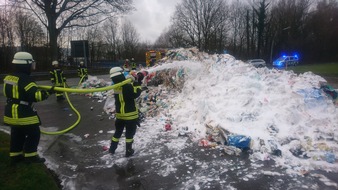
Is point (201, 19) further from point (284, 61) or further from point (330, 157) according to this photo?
point (330, 157)

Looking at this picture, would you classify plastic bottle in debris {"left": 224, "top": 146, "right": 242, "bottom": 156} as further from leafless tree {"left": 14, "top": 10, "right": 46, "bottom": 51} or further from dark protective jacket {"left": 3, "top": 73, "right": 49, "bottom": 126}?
leafless tree {"left": 14, "top": 10, "right": 46, "bottom": 51}

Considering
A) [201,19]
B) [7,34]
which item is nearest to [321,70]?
[201,19]

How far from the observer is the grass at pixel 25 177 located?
12.9 feet

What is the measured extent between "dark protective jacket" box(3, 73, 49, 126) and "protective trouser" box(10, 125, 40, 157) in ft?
0.49

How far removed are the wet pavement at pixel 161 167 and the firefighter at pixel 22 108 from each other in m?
0.67

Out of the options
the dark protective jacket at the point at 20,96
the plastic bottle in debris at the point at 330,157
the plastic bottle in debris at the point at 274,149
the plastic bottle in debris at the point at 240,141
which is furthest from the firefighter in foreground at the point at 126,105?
the plastic bottle in debris at the point at 330,157

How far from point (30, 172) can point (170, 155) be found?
2.59m

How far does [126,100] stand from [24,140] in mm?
1957

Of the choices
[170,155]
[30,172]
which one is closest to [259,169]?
[170,155]

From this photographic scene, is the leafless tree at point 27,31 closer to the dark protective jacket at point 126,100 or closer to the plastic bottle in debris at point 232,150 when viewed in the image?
the dark protective jacket at point 126,100

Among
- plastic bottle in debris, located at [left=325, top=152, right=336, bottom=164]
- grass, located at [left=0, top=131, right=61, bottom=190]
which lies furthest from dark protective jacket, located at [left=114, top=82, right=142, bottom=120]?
plastic bottle in debris, located at [left=325, top=152, right=336, bottom=164]

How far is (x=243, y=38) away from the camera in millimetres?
61875

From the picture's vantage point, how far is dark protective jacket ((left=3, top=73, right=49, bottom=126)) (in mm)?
4383

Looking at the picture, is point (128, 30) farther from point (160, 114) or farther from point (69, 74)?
point (160, 114)
